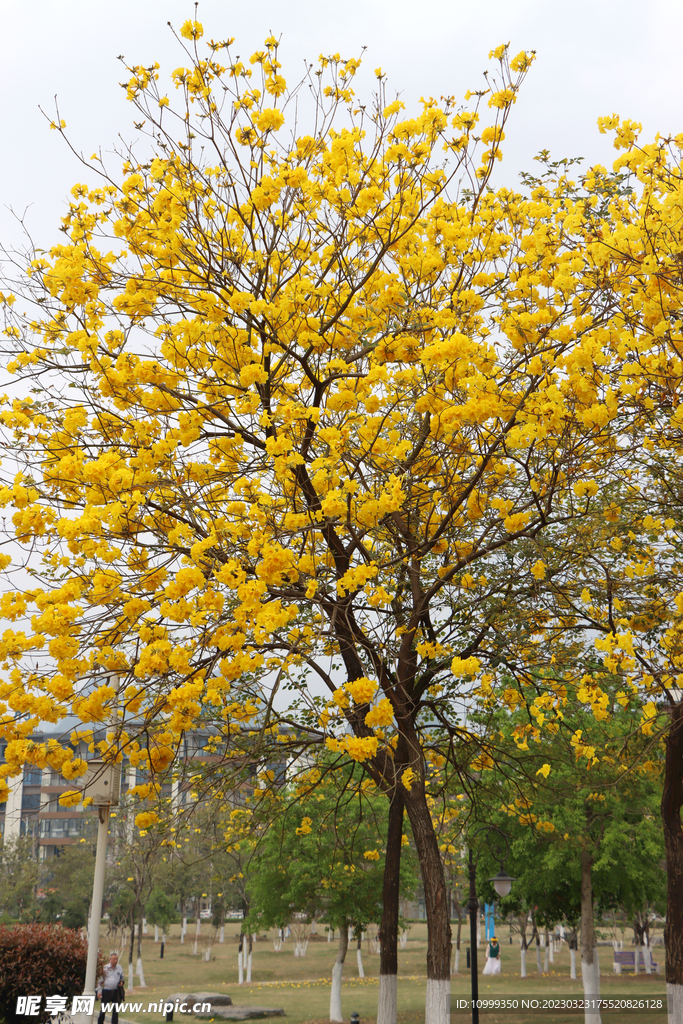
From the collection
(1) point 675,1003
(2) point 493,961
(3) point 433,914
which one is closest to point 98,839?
(3) point 433,914

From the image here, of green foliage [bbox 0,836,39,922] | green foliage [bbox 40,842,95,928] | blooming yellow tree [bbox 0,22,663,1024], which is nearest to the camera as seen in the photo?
blooming yellow tree [bbox 0,22,663,1024]

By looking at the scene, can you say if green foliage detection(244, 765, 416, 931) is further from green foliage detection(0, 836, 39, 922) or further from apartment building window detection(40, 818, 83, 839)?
apartment building window detection(40, 818, 83, 839)

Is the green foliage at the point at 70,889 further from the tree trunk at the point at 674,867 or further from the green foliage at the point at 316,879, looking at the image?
the tree trunk at the point at 674,867

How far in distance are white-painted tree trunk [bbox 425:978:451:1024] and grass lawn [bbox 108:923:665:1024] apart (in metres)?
11.0

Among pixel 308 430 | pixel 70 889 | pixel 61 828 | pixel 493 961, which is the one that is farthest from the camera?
pixel 61 828

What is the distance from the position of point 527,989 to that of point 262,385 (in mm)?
19796

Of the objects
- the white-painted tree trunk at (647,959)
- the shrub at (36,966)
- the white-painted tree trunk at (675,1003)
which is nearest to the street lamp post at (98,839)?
the shrub at (36,966)

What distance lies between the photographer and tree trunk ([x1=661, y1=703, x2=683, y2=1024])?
295 inches

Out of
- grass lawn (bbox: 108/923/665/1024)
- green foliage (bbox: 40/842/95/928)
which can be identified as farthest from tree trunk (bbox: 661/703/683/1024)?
green foliage (bbox: 40/842/95/928)

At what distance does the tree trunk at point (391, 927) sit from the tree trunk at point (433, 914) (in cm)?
43

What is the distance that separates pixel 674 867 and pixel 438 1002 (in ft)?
10.3

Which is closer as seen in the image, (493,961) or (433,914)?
(433,914)

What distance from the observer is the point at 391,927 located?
25.8 feet

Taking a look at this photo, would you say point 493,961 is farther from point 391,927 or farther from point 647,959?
point 391,927
